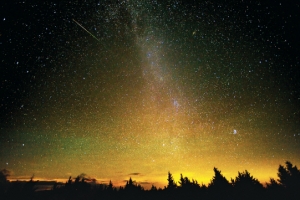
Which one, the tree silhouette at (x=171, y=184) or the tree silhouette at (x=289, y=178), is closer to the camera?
the tree silhouette at (x=289, y=178)

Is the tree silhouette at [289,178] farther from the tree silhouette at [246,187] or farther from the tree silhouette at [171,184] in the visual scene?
the tree silhouette at [171,184]

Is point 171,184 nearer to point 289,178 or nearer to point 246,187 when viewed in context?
point 246,187

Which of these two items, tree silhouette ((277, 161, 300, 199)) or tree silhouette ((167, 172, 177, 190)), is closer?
tree silhouette ((277, 161, 300, 199))

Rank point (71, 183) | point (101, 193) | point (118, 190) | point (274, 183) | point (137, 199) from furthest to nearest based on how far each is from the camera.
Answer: point (71, 183), point (101, 193), point (118, 190), point (137, 199), point (274, 183)

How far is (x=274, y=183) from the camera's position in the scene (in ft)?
158

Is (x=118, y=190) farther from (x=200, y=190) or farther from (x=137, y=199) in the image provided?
(x=200, y=190)

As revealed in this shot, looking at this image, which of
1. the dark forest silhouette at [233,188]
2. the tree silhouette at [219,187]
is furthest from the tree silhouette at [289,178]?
the tree silhouette at [219,187]

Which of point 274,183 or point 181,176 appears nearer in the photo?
point 274,183

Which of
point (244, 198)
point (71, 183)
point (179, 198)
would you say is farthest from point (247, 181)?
point (71, 183)

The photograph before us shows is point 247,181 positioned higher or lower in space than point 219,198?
higher

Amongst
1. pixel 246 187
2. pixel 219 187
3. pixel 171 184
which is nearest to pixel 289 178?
pixel 246 187

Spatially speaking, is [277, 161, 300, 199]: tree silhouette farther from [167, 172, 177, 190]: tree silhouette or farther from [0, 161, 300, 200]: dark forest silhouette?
[167, 172, 177, 190]: tree silhouette

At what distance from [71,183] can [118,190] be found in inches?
2275

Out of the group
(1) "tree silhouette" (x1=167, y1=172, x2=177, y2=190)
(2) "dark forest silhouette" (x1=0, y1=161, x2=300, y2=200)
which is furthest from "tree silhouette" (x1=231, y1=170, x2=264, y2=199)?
(1) "tree silhouette" (x1=167, y1=172, x2=177, y2=190)
